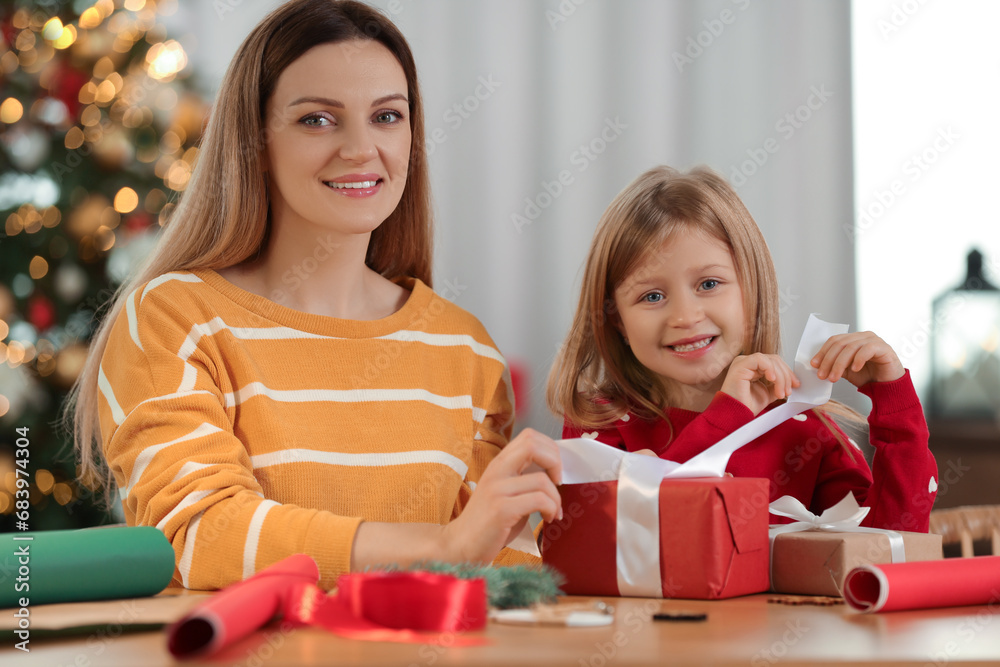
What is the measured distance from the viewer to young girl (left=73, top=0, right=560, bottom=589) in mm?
1008

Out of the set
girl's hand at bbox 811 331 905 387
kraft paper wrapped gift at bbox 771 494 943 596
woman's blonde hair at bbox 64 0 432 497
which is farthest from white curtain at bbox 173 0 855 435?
kraft paper wrapped gift at bbox 771 494 943 596

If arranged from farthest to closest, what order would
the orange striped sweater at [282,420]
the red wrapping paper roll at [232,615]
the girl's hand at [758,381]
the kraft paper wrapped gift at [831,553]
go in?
the girl's hand at [758,381]
the orange striped sweater at [282,420]
the kraft paper wrapped gift at [831,553]
the red wrapping paper roll at [232,615]

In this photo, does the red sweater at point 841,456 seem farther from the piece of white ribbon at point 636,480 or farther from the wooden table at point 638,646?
the wooden table at point 638,646

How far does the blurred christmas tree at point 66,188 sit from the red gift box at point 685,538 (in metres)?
2.03

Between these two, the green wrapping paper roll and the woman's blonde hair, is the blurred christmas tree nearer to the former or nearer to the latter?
the woman's blonde hair

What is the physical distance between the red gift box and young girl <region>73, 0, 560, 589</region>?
0.23 m

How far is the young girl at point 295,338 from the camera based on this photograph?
3.31 feet

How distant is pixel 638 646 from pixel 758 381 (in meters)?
0.59

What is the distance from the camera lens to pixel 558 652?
56 cm

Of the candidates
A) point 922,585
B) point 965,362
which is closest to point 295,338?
point 922,585

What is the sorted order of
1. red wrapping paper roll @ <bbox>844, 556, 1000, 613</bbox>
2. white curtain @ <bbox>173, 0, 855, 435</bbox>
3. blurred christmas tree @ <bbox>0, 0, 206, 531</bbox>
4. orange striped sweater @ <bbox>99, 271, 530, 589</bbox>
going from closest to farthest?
red wrapping paper roll @ <bbox>844, 556, 1000, 613</bbox> → orange striped sweater @ <bbox>99, 271, 530, 589</bbox> → blurred christmas tree @ <bbox>0, 0, 206, 531</bbox> → white curtain @ <bbox>173, 0, 855, 435</bbox>

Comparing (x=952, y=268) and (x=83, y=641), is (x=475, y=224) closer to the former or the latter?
(x=952, y=268)

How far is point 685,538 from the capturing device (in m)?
0.81

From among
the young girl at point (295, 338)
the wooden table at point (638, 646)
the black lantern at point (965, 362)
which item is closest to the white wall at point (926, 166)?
the black lantern at point (965, 362)
